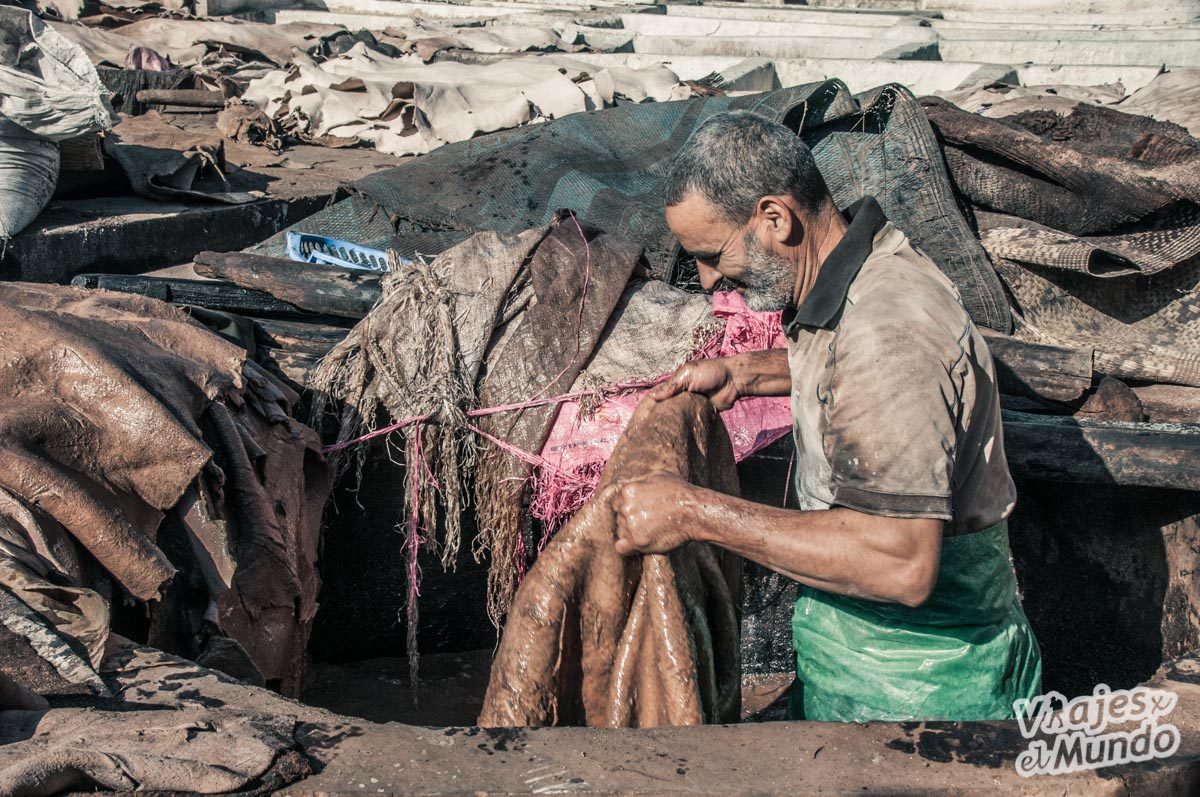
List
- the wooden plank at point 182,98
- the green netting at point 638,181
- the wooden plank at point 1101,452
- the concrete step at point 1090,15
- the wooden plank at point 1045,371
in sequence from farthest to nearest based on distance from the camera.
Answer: the concrete step at point 1090,15 → the wooden plank at point 182,98 → the green netting at point 638,181 → the wooden plank at point 1045,371 → the wooden plank at point 1101,452

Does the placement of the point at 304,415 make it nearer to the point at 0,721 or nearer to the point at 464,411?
the point at 464,411

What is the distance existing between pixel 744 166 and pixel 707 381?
0.79 m

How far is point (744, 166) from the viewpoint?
2.24 m

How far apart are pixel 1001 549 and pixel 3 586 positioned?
2.24 meters

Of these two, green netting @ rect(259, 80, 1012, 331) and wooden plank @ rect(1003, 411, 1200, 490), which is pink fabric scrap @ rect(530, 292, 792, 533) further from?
green netting @ rect(259, 80, 1012, 331)

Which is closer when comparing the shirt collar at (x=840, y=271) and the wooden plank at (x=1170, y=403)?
the shirt collar at (x=840, y=271)

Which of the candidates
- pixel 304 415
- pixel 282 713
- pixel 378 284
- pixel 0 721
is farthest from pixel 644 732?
pixel 378 284

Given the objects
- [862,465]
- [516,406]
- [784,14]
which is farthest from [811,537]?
[784,14]

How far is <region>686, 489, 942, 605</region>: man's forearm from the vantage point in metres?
2.07

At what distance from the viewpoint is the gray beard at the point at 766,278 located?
2.35m

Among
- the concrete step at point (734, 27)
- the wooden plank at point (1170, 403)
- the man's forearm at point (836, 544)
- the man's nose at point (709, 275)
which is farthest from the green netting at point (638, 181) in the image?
the concrete step at point (734, 27)

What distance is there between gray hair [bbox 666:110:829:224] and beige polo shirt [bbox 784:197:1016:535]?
0.20m

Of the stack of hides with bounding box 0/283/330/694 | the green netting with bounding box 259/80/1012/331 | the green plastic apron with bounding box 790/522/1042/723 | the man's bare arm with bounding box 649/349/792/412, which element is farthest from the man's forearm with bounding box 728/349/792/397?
the green netting with bounding box 259/80/1012/331

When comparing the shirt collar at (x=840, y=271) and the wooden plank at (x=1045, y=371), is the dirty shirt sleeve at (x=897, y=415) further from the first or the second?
the wooden plank at (x=1045, y=371)
